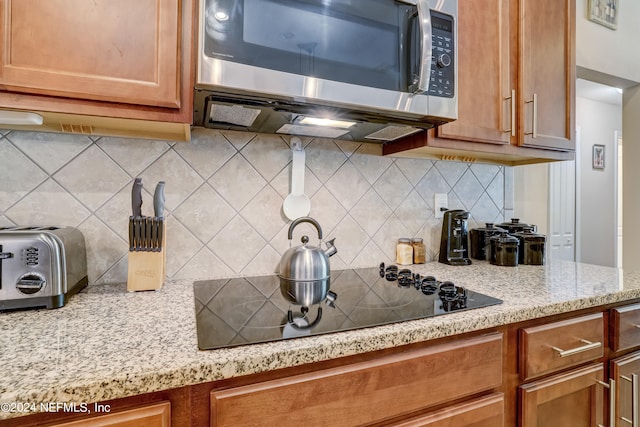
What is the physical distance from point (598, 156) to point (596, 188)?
36cm

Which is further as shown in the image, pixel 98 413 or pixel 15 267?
pixel 15 267

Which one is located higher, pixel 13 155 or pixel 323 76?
pixel 323 76

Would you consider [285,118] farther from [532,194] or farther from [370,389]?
[532,194]

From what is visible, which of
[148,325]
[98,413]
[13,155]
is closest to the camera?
[98,413]

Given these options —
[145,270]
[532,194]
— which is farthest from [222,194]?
[532,194]

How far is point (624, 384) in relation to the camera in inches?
44.8

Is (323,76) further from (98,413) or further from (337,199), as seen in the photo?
(98,413)

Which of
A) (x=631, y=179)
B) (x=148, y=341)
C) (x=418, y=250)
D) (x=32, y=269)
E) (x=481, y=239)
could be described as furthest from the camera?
(x=631, y=179)

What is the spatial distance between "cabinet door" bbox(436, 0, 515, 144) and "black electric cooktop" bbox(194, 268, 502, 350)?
1.91 feet

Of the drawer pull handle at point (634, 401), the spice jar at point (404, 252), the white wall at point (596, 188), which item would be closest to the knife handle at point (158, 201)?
the spice jar at point (404, 252)

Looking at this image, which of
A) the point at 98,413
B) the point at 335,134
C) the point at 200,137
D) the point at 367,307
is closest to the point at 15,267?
the point at 98,413

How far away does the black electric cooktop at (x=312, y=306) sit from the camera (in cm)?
74

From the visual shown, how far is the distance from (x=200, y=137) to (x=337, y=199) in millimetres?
589

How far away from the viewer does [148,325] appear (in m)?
0.74
